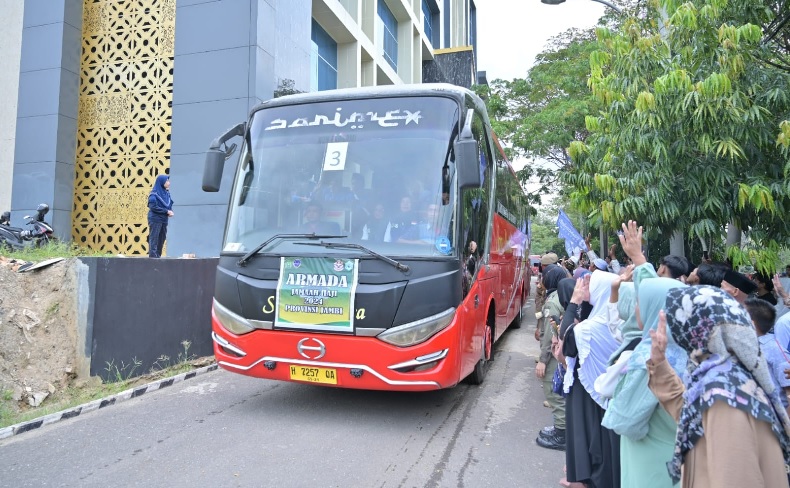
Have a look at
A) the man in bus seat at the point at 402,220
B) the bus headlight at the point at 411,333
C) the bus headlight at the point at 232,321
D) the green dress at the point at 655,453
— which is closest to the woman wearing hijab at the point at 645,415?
the green dress at the point at 655,453

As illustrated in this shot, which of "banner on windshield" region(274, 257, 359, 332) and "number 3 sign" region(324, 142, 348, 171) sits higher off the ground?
"number 3 sign" region(324, 142, 348, 171)

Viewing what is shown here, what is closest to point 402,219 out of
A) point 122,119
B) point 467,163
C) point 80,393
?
point 467,163

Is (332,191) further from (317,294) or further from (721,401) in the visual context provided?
(721,401)

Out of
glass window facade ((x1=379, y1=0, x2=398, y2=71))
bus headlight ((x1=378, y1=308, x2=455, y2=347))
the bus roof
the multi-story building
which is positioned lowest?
bus headlight ((x1=378, y1=308, x2=455, y2=347))

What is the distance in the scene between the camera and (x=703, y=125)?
4.66m

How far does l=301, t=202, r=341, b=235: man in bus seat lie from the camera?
4770 mm

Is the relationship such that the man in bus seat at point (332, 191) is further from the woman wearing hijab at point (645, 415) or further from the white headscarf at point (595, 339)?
the woman wearing hijab at point (645, 415)

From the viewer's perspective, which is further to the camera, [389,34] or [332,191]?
[389,34]

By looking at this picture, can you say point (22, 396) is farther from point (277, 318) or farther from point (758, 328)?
point (758, 328)

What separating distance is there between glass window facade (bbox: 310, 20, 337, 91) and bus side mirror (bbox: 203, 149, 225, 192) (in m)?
11.0

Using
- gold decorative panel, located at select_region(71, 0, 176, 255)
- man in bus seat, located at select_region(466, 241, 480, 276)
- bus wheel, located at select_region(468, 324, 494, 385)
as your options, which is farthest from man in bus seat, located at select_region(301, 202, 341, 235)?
gold decorative panel, located at select_region(71, 0, 176, 255)

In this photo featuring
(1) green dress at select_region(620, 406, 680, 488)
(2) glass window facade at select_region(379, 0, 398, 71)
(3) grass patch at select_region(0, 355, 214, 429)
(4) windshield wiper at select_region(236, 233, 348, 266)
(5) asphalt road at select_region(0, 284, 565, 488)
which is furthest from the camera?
(2) glass window facade at select_region(379, 0, 398, 71)

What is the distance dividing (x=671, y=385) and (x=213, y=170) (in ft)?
15.5

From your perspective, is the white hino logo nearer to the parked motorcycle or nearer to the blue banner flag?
the blue banner flag
